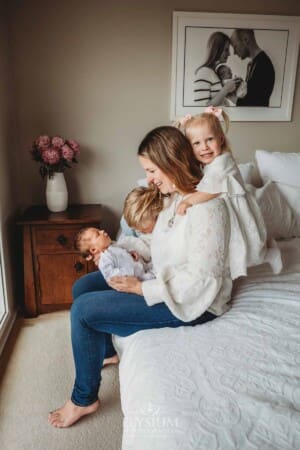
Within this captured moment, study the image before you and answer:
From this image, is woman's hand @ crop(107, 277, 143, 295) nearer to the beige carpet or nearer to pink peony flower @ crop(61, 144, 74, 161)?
the beige carpet

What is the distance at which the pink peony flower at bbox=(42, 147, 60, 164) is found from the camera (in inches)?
89.0

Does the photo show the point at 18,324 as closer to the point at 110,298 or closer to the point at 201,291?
the point at 110,298

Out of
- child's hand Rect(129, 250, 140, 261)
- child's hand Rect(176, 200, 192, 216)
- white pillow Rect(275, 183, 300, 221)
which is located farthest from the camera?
white pillow Rect(275, 183, 300, 221)

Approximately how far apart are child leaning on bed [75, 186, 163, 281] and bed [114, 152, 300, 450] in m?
0.33

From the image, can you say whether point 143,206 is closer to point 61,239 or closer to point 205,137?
point 205,137

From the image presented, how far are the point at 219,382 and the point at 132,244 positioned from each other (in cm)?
91

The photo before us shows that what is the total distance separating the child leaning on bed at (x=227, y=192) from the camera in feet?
4.10

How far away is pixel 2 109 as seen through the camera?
2178mm

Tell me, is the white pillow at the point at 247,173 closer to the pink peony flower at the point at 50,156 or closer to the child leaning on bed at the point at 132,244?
the child leaning on bed at the point at 132,244

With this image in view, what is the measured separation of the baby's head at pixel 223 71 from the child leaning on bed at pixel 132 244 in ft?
4.33

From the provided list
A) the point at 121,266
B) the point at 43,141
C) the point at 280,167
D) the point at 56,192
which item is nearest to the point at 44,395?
the point at 121,266

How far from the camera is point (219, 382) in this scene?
97 centimetres

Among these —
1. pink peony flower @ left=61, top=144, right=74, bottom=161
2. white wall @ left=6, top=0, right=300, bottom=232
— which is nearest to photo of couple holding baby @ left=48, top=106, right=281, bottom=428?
pink peony flower @ left=61, top=144, right=74, bottom=161

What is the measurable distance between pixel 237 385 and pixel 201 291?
0.32 metres
